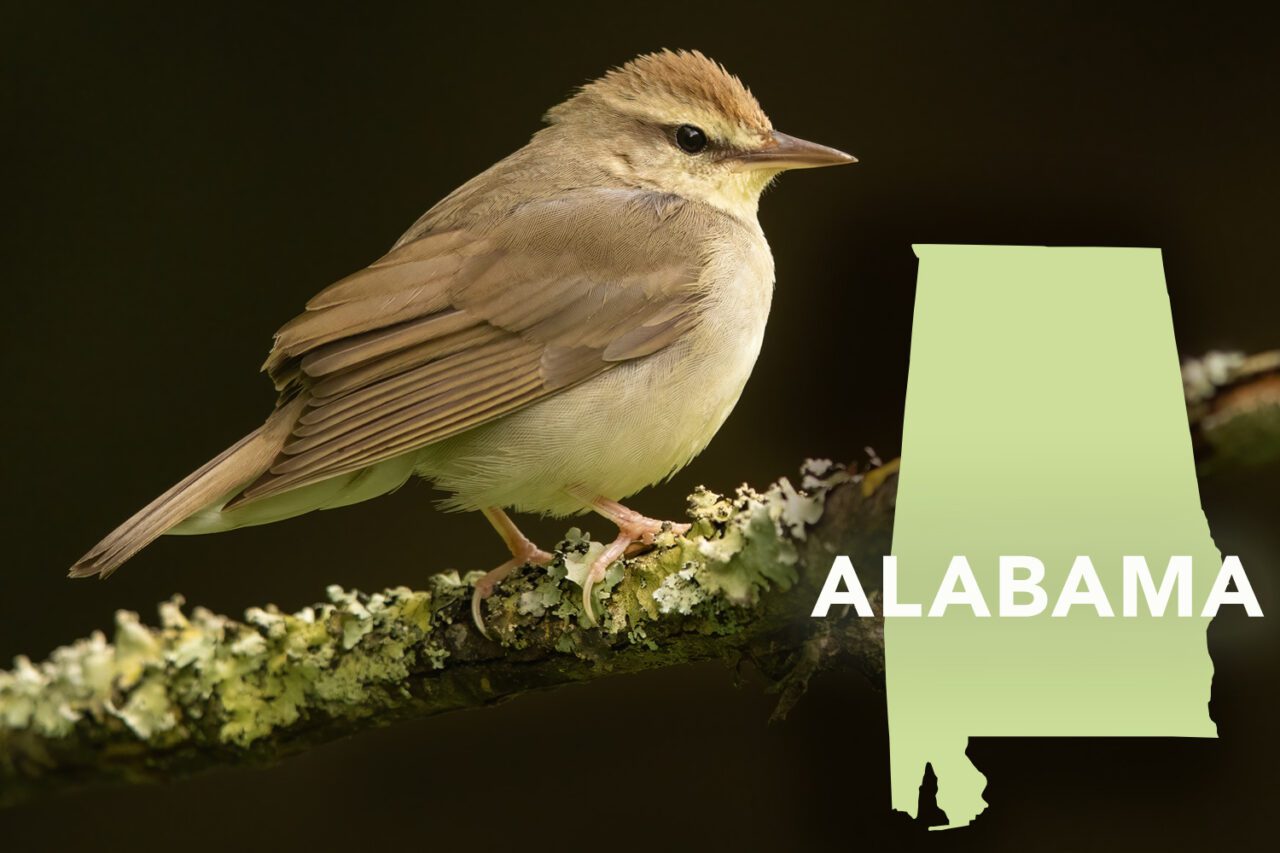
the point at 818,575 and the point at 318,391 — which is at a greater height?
the point at 318,391

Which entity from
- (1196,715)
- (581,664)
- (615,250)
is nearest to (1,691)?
(581,664)

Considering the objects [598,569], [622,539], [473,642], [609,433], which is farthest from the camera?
[609,433]

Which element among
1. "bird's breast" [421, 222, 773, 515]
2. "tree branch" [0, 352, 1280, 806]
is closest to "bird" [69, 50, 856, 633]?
"bird's breast" [421, 222, 773, 515]

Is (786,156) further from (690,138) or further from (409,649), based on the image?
(409,649)

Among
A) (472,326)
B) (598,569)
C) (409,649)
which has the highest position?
(472,326)

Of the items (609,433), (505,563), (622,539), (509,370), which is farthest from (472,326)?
(622,539)

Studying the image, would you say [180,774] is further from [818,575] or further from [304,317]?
[818,575]
